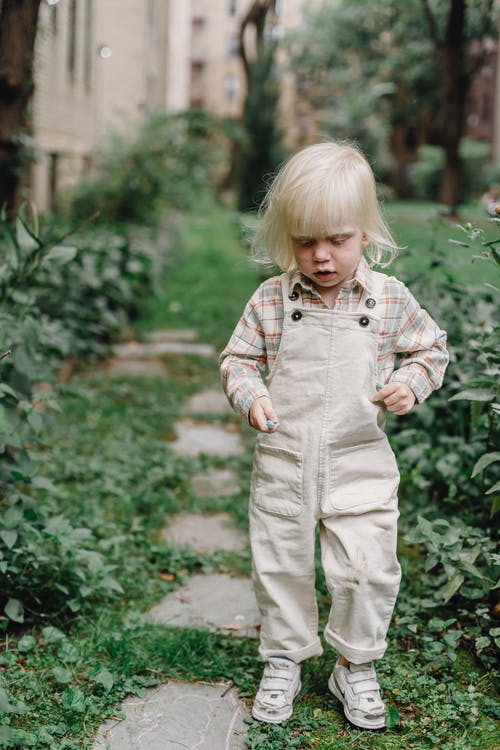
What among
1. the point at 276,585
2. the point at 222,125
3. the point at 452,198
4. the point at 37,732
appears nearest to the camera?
the point at 37,732

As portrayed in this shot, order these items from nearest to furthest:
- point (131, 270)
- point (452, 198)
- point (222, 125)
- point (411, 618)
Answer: point (411, 618) → point (131, 270) → point (222, 125) → point (452, 198)

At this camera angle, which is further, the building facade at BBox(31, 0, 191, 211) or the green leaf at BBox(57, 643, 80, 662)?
the building facade at BBox(31, 0, 191, 211)

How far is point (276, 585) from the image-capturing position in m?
2.48

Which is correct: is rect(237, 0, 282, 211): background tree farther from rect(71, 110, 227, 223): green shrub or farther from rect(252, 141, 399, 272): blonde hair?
rect(252, 141, 399, 272): blonde hair

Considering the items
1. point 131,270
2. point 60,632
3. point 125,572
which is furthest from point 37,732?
point 131,270

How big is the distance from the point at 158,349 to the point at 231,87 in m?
52.0

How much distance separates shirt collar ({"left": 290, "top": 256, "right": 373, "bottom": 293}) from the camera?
2395 millimetres

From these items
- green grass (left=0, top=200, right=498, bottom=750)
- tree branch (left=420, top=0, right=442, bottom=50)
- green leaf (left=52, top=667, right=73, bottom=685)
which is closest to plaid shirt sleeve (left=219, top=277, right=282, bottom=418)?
green grass (left=0, top=200, right=498, bottom=750)

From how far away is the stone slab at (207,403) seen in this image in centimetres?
579

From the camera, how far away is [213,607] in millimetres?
3172

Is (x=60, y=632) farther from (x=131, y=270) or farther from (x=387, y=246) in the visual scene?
(x=131, y=270)

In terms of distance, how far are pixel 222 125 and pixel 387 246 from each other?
9865 mm

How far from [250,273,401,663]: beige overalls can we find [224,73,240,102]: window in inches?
2229

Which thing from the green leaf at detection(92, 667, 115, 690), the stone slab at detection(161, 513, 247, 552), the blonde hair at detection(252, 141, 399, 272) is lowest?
Answer: the stone slab at detection(161, 513, 247, 552)
